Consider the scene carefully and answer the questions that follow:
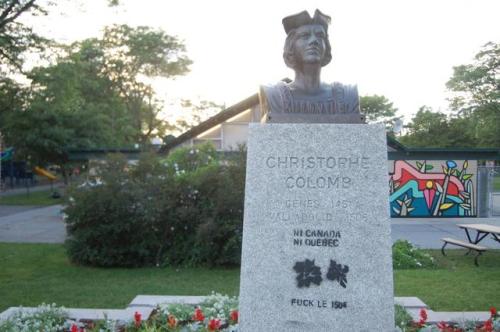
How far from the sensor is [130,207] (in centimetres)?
1121

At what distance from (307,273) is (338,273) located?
0.26 meters

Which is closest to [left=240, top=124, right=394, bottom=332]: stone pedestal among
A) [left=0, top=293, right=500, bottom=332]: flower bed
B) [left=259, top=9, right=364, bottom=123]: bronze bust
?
[left=259, top=9, right=364, bottom=123]: bronze bust

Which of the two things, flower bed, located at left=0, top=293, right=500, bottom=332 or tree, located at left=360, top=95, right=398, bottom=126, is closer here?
flower bed, located at left=0, top=293, right=500, bottom=332

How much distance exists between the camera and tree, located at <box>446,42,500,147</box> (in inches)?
1470

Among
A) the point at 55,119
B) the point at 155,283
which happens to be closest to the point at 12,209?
the point at 55,119

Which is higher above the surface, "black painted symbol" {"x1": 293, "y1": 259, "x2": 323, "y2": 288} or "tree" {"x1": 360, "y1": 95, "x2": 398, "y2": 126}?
"tree" {"x1": 360, "y1": 95, "x2": 398, "y2": 126}

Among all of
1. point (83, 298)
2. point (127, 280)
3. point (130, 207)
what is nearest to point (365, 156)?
point (83, 298)

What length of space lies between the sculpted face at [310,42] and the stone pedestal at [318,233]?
78cm

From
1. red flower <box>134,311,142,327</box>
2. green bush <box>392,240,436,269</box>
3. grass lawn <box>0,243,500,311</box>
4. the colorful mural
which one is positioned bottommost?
grass lawn <box>0,243,500,311</box>

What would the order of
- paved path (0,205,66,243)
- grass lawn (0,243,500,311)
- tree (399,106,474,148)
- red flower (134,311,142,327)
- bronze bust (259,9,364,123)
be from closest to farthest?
bronze bust (259,9,364,123) → red flower (134,311,142,327) → grass lawn (0,243,500,311) → paved path (0,205,66,243) → tree (399,106,474,148)

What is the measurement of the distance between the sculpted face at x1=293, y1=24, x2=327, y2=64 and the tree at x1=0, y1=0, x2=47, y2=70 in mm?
16657

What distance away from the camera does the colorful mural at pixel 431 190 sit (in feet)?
72.6

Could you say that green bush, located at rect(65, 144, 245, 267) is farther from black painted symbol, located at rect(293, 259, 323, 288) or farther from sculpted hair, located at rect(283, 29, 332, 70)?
black painted symbol, located at rect(293, 259, 323, 288)

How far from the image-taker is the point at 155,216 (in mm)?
11094
